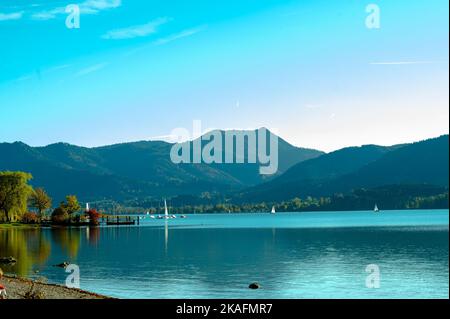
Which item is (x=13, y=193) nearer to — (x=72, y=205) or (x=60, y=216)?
(x=60, y=216)

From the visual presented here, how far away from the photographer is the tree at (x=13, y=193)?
15888cm

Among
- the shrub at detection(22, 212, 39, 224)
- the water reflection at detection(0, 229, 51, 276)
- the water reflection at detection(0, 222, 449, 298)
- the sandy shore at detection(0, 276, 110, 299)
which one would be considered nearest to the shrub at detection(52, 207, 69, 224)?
the shrub at detection(22, 212, 39, 224)

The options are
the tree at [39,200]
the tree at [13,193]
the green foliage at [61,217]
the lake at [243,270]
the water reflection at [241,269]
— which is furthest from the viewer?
the tree at [39,200]

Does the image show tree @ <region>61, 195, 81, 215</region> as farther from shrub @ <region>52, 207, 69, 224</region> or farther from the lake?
the lake

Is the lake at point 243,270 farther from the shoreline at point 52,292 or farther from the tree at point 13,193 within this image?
the tree at point 13,193

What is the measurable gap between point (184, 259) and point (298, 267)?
67.2ft

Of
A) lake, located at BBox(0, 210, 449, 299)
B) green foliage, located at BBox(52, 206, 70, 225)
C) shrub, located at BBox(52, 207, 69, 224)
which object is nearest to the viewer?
lake, located at BBox(0, 210, 449, 299)

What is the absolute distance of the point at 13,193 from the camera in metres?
159

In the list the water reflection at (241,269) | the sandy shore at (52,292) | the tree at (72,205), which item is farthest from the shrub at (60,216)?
the sandy shore at (52,292)

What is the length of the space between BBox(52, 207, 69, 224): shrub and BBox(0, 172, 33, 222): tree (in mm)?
25807

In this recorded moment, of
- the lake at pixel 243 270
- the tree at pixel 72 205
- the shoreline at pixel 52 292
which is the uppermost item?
the tree at pixel 72 205

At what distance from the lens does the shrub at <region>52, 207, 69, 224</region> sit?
188500mm

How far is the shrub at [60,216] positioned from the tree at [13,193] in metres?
25.8
